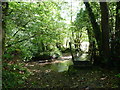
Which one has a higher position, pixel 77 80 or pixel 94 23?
pixel 94 23

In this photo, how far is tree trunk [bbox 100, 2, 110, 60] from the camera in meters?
5.73

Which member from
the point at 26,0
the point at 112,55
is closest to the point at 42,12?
the point at 26,0

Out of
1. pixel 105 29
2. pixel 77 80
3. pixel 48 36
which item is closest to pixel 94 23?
pixel 105 29

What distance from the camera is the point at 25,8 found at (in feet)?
11.1

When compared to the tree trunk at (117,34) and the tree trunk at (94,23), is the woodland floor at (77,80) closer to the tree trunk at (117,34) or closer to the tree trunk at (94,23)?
the tree trunk at (117,34)

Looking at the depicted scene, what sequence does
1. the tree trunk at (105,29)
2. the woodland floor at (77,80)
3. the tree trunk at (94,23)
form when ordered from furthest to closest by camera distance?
the tree trunk at (94,23)
the tree trunk at (105,29)
the woodland floor at (77,80)

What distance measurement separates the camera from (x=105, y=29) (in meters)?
5.95

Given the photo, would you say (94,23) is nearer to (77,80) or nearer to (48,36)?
(77,80)

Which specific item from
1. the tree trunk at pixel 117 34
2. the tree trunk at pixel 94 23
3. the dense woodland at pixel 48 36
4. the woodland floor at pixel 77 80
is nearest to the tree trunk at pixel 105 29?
the dense woodland at pixel 48 36

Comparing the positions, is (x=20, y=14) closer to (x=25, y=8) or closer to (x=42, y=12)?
(x=25, y=8)

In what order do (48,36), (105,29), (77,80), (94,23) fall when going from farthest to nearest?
(94,23), (105,29), (77,80), (48,36)

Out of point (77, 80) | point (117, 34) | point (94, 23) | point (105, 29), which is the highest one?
point (94, 23)

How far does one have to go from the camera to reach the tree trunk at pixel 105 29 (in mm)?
5730

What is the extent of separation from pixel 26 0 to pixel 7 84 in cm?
234
